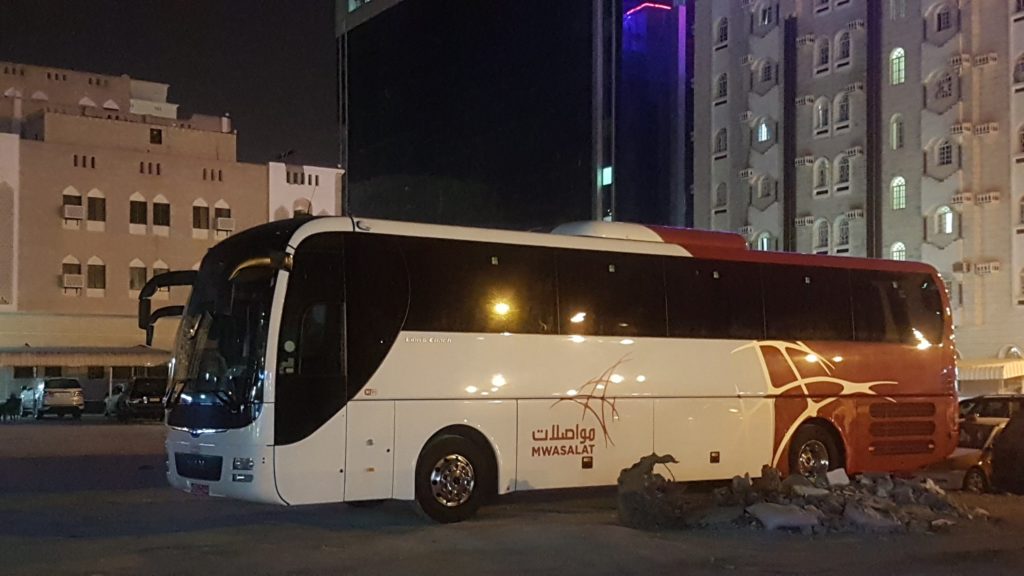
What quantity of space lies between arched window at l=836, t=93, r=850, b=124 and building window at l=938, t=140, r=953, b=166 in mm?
4864

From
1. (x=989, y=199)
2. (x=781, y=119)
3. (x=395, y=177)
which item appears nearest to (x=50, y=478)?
(x=989, y=199)

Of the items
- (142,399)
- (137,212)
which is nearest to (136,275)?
(137,212)

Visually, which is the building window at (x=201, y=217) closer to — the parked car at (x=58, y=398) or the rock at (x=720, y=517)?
the parked car at (x=58, y=398)

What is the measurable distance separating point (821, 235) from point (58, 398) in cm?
3128

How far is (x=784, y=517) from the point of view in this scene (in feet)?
41.1

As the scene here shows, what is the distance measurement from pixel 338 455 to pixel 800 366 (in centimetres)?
718

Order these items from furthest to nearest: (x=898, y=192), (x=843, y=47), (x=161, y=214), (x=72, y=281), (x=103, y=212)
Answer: (x=161, y=214), (x=103, y=212), (x=72, y=281), (x=843, y=47), (x=898, y=192)

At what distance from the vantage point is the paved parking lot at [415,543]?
404 inches

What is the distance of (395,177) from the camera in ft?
254

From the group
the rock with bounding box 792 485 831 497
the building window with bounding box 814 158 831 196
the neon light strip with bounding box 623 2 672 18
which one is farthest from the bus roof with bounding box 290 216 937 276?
the neon light strip with bounding box 623 2 672 18

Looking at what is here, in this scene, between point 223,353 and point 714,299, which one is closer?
point 223,353

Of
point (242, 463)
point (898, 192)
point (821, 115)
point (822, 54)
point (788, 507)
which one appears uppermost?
point (822, 54)

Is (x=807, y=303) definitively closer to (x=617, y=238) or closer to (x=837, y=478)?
(x=837, y=478)

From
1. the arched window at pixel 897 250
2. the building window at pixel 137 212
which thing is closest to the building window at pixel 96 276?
the building window at pixel 137 212
